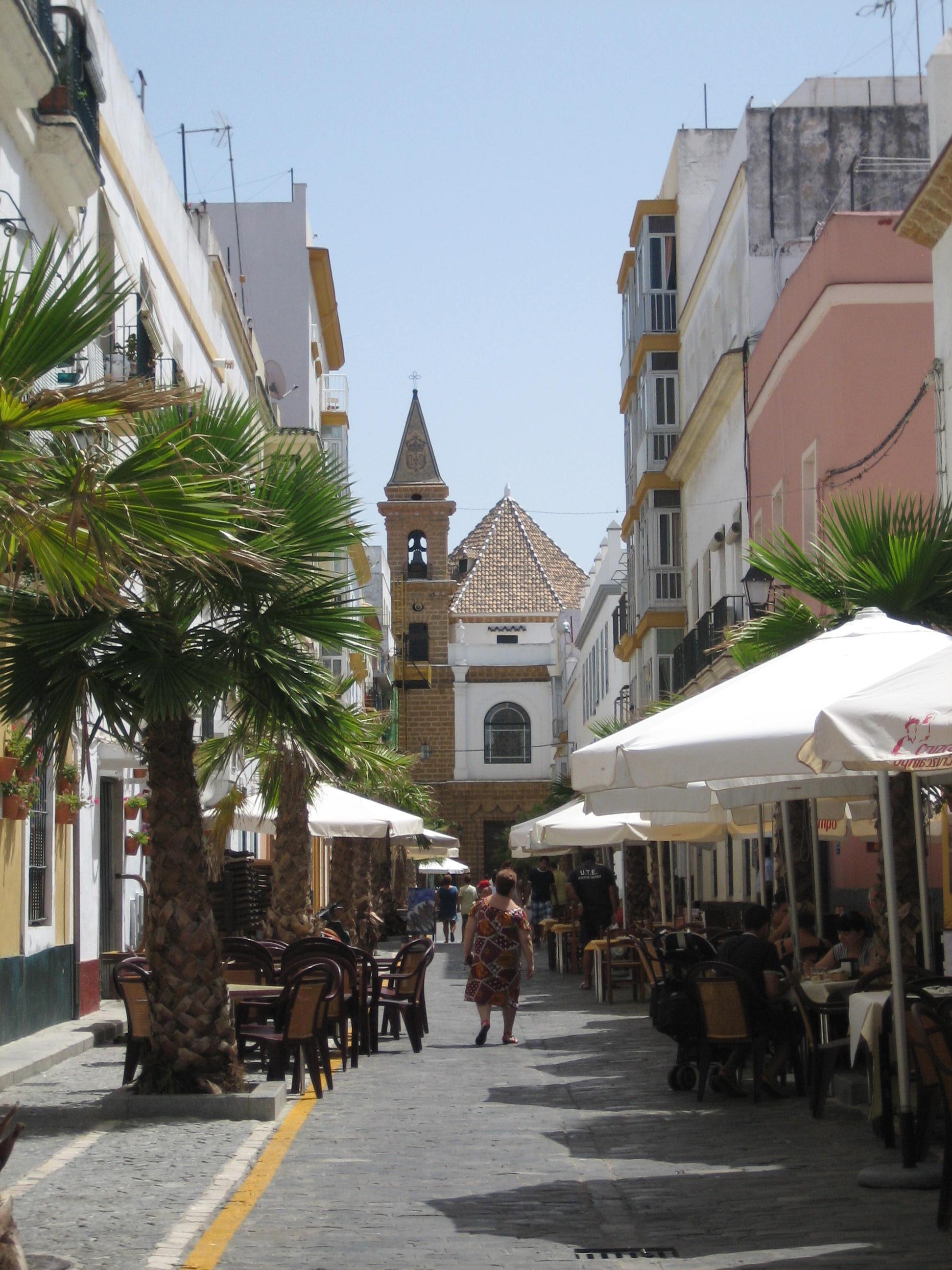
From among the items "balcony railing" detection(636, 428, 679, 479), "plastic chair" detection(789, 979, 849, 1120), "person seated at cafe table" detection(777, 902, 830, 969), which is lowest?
"plastic chair" detection(789, 979, 849, 1120)

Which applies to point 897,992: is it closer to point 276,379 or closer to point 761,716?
point 761,716

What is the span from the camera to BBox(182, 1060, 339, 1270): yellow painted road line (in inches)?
271

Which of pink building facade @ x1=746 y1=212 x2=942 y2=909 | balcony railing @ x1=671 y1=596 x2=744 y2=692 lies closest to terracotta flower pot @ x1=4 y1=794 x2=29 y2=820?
pink building facade @ x1=746 y1=212 x2=942 y2=909

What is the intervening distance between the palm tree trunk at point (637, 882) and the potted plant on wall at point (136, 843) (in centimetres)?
1036

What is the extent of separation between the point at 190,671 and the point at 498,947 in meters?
5.57

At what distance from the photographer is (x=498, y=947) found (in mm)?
15883

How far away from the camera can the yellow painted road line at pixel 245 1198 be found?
6.87 m

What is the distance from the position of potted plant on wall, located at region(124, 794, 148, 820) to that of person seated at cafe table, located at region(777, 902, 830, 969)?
636 cm

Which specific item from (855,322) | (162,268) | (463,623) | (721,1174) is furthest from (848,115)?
(463,623)

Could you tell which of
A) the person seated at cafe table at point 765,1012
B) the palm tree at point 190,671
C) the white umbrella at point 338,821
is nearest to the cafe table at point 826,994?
the person seated at cafe table at point 765,1012

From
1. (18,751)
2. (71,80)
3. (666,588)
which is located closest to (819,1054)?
(18,751)

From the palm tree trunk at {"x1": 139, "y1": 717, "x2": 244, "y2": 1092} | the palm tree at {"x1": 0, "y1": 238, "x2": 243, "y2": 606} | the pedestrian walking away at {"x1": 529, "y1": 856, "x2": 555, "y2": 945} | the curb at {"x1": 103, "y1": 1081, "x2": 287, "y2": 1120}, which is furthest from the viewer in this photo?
the pedestrian walking away at {"x1": 529, "y1": 856, "x2": 555, "y2": 945}

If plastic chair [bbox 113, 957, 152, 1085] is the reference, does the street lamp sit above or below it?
above

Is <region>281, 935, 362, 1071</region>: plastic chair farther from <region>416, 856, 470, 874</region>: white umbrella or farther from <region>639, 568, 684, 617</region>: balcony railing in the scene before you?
<region>416, 856, 470, 874</region>: white umbrella
